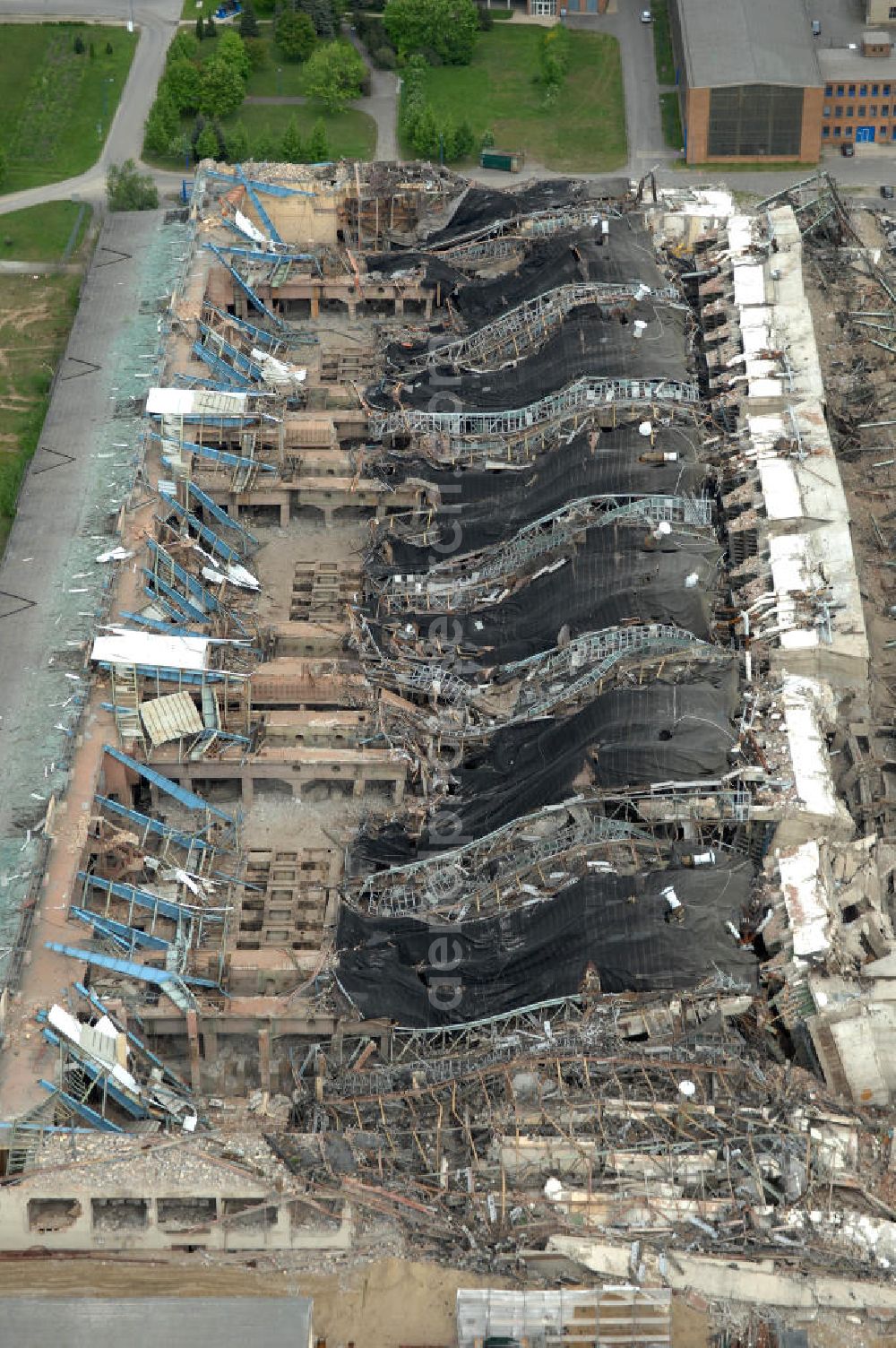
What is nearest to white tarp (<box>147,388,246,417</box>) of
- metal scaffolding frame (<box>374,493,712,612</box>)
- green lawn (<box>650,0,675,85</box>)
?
metal scaffolding frame (<box>374,493,712,612</box>)

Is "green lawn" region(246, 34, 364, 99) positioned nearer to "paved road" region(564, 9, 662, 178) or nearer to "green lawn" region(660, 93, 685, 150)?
"paved road" region(564, 9, 662, 178)

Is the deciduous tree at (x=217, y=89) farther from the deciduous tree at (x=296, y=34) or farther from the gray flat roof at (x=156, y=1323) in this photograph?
the gray flat roof at (x=156, y=1323)

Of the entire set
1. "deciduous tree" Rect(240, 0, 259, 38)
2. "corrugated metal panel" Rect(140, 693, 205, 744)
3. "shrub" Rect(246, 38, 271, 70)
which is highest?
"deciduous tree" Rect(240, 0, 259, 38)

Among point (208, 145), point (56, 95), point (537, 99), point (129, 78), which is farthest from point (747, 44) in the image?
point (56, 95)

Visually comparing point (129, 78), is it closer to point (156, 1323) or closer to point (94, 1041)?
point (94, 1041)

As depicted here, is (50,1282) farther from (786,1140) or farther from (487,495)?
(487,495)

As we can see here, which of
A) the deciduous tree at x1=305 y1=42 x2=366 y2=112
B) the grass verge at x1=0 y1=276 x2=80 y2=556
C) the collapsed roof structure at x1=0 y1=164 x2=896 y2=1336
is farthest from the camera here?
the deciduous tree at x1=305 y1=42 x2=366 y2=112

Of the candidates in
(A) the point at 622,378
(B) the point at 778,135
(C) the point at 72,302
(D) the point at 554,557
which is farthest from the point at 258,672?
(B) the point at 778,135

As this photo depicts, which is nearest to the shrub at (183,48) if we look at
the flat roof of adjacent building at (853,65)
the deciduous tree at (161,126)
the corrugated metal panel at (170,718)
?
the deciduous tree at (161,126)
